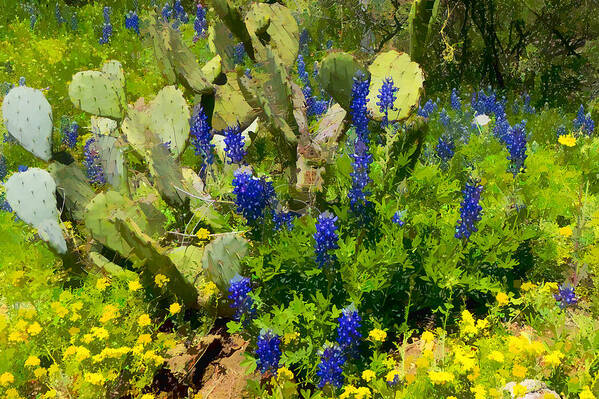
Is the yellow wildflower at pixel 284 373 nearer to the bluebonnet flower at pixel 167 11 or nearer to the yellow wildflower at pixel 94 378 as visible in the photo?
the yellow wildflower at pixel 94 378

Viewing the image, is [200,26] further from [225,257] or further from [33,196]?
[225,257]

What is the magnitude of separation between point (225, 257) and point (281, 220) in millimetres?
352

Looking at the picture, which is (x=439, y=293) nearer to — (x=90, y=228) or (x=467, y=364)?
(x=467, y=364)

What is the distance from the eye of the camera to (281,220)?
2.90 metres

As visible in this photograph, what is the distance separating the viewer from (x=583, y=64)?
6129 mm

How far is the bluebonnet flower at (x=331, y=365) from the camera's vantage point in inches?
94.1

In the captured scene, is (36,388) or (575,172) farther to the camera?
(575,172)

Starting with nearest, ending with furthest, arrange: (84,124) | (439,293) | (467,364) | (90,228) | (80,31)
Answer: (467,364) → (439,293) → (90,228) → (84,124) → (80,31)

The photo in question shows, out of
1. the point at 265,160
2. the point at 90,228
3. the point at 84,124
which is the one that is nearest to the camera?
the point at 90,228

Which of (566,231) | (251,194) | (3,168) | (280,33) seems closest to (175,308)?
(251,194)

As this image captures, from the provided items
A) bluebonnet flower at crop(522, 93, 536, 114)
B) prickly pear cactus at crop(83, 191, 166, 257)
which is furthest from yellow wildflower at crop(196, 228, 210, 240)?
bluebonnet flower at crop(522, 93, 536, 114)

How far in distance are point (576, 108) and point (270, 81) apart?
4096mm

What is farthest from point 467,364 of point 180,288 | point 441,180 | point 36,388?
point 36,388

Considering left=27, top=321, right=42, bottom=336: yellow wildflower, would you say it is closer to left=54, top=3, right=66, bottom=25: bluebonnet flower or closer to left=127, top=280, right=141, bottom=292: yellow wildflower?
left=127, top=280, right=141, bottom=292: yellow wildflower
